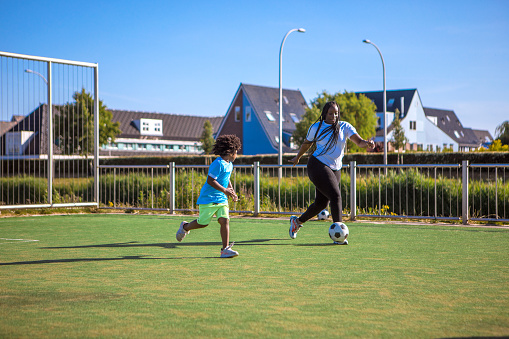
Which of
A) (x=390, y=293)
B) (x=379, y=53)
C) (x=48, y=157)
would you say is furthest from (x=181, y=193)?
(x=379, y=53)

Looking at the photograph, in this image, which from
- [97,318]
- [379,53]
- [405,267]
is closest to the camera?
[97,318]

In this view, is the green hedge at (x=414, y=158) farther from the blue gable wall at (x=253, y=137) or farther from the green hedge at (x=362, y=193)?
the green hedge at (x=362, y=193)

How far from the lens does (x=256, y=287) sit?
5.09 meters

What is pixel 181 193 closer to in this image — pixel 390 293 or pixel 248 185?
pixel 248 185

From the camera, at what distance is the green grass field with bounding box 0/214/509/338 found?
3.76m

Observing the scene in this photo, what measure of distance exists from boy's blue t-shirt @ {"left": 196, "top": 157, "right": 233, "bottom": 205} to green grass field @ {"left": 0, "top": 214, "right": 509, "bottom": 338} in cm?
67

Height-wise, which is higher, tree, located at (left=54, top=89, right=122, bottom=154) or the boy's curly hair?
tree, located at (left=54, top=89, right=122, bottom=154)

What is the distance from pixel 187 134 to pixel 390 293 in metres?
89.9

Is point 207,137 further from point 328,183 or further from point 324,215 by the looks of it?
point 328,183

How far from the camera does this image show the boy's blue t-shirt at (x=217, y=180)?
6887mm

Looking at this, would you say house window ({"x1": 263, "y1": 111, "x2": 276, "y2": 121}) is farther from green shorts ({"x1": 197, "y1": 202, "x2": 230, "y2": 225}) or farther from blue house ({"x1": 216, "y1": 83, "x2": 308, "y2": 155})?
green shorts ({"x1": 197, "y1": 202, "x2": 230, "y2": 225})

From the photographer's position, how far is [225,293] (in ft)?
15.9

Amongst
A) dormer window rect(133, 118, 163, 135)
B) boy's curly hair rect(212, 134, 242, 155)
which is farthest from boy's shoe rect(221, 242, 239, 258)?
dormer window rect(133, 118, 163, 135)

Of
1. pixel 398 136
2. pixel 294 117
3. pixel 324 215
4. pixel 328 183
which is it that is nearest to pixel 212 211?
pixel 328 183
